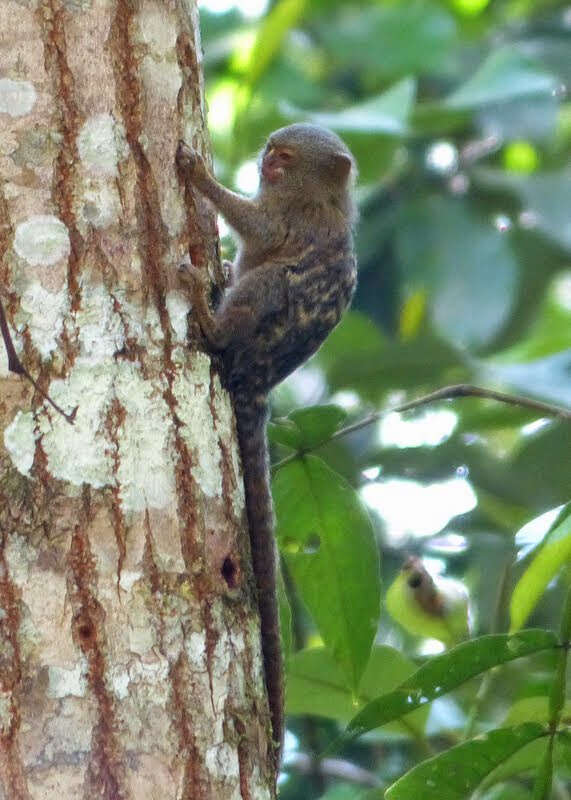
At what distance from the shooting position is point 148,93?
2383mm

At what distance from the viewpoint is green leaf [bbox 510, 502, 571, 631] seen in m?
2.27

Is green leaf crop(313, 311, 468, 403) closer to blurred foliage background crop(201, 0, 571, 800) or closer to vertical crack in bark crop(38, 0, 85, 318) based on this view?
blurred foliage background crop(201, 0, 571, 800)

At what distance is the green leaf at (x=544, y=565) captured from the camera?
89.3 inches

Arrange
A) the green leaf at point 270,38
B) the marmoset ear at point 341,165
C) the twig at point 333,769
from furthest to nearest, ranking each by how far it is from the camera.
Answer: the green leaf at point 270,38, the marmoset ear at point 341,165, the twig at point 333,769

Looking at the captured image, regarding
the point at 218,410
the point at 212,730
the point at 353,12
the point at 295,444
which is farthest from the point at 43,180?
the point at 353,12

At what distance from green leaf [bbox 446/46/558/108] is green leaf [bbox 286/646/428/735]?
2.06 m

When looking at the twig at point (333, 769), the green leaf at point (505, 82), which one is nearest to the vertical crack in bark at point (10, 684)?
the twig at point (333, 769)

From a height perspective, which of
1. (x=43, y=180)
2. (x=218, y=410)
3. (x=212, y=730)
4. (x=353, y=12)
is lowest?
(x=212, y=730)

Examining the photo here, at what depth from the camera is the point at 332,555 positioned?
8.54 feet

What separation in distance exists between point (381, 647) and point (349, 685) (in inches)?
10.2

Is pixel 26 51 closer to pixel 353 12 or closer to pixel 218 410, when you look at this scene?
pixel 218 410

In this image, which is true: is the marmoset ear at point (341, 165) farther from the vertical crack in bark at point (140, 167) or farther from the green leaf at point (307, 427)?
the vertical crack in bark at point (140, 167)

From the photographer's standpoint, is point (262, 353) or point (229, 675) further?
point (262, 353)

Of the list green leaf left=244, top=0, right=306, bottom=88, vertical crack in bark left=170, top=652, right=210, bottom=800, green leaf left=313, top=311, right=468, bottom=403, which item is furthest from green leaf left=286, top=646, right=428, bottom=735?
green leaf left=244, top=0, right=306, bottom=88
